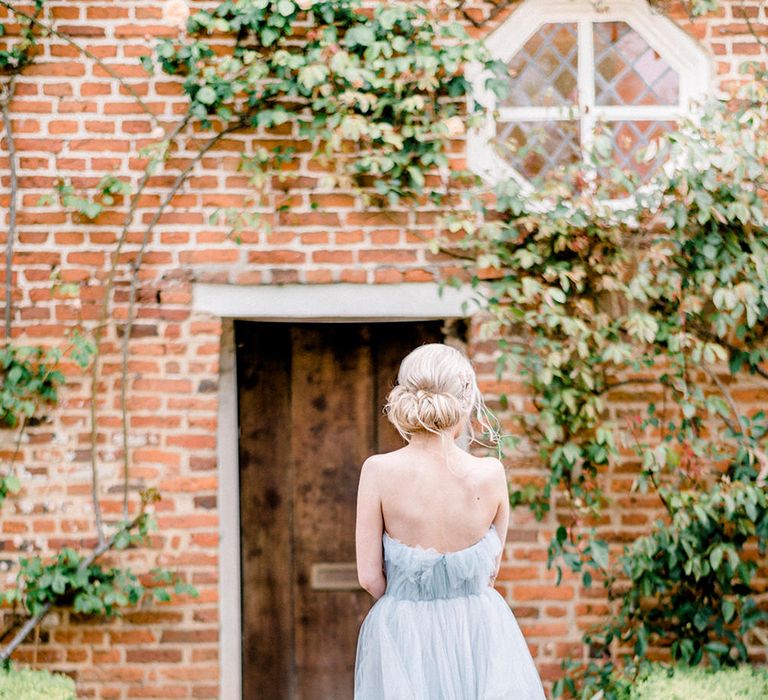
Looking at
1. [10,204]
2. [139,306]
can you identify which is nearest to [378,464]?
[139,306]

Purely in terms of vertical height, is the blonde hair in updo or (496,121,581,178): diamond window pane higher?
(496,121,581,178): diamond window pane

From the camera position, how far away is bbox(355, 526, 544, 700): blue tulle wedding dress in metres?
2.71

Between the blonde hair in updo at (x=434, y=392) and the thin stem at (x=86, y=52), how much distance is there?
1955mm

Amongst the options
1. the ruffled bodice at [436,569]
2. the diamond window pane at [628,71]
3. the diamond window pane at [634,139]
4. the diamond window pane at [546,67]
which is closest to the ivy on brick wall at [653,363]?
the diamond window pane at [634,139]

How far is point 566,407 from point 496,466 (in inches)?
45.0

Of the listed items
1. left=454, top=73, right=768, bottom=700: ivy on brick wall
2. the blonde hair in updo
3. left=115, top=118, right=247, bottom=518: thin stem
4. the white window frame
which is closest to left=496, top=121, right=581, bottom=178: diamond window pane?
the white window frame

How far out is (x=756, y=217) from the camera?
12.3 feet

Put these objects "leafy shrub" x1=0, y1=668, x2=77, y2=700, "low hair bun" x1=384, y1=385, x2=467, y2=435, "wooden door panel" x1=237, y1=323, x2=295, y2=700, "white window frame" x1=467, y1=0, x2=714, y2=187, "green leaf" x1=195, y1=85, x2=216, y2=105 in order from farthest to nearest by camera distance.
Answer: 1. "wooden door panel" x1=237, y1=323, x2=295, y2=700
2. "white window frame" x1=467, y1=0, x2=714, y2=187
3. "green leaf" x1=195, y1=85, x2=216, y2=105
4. "leafy shrub" x1=0, y1=668, x2=77, y2=700
5. "low hair bun" x1=384, y1=385, x2=467, y2=435

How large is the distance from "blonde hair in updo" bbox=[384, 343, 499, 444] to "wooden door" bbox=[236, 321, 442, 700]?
1.55m

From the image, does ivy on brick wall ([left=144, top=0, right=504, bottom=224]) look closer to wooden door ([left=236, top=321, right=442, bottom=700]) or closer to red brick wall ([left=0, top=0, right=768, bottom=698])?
red brick wall ([left=0, top=0, right=768, bottom=698])

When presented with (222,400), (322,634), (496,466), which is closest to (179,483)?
(222,400)

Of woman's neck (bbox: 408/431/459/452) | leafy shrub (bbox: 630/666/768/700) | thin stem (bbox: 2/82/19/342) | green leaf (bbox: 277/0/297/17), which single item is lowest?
leafy shrub (bbox: 630/666/768/700)

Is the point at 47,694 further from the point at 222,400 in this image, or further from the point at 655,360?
the point at 655,360

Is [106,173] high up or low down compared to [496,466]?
up
